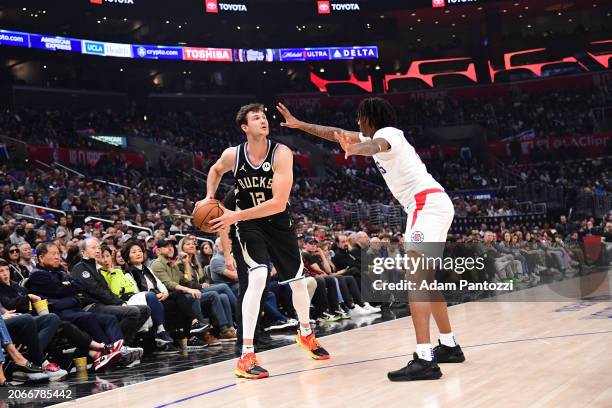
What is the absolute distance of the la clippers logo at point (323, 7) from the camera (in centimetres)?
3838

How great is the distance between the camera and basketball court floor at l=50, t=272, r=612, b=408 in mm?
4512

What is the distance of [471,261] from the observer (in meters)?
14.4

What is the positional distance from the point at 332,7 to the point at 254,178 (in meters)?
33.8

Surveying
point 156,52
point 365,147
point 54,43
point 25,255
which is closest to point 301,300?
point 365,147

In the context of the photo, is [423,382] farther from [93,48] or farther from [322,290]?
[93,48]

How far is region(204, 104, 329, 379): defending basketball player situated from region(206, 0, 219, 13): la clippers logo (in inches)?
1196

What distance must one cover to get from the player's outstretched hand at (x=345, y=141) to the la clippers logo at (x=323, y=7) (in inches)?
1341

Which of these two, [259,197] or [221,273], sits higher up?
[259,197]

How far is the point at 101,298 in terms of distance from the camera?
7.63 meters

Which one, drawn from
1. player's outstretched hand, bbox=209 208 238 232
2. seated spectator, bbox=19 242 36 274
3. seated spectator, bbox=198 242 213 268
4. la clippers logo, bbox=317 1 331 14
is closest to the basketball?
player's outstretched hand, bbox=209 208 238 232

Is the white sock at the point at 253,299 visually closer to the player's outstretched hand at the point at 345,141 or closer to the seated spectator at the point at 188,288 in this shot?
the player's outstretched hand at the point at 345,141

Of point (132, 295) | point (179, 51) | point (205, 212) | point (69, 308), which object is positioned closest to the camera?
point (205, 212)

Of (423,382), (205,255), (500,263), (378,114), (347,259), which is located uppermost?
(378,114)

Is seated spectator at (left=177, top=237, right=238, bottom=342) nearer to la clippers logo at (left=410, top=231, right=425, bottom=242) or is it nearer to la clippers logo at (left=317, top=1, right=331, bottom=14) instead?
la clippers logo at (left=410, top=231, right=425, bottom=242)
